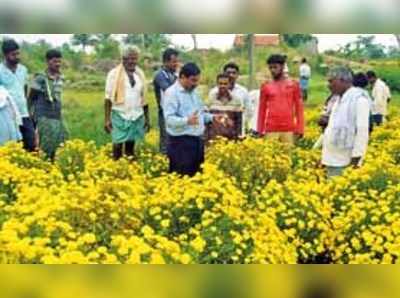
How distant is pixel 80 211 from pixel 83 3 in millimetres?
1536

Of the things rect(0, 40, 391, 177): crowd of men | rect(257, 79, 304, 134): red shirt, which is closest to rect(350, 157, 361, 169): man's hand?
rect(0, 40, 391, 177): crowd of men

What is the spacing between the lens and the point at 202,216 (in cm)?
297

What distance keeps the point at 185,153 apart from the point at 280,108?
2.35ft

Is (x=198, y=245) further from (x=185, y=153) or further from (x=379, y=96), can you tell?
(x=379, y=96)

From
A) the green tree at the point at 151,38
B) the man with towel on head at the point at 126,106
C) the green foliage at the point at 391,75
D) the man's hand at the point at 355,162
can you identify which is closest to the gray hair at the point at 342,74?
the man's hand at the point at 355,162

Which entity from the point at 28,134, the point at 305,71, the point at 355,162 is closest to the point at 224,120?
the point at 28,134

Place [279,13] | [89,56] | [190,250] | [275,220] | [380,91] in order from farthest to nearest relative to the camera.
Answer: [380,91], [89,56], [275,220], [190,250], [279,13]

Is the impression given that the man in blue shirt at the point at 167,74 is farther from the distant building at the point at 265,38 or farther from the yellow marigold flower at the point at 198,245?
the yellow marigold flower at the point at 198,245

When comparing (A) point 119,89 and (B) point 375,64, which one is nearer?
(A) point 119,89

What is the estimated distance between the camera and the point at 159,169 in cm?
497

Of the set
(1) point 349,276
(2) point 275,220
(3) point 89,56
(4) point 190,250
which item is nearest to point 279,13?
(1) point 349,276

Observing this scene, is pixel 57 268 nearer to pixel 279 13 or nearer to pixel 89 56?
pixel 279 13

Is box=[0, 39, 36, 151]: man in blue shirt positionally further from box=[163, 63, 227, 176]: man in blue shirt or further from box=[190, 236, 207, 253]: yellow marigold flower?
box=[190, 236, 207, 253]: yellow marigold flower

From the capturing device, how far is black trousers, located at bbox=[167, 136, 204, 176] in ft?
14.4
